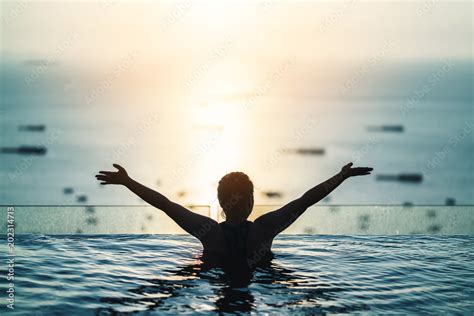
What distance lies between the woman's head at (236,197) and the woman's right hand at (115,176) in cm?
117

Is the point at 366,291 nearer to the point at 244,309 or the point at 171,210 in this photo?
the point at 244,309

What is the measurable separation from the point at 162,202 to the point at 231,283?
122 cm

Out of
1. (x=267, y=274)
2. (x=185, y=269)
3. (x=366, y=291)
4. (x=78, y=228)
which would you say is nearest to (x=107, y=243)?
(x=78, y=228)

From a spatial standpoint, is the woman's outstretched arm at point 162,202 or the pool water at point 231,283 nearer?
the pool water at point 231,283

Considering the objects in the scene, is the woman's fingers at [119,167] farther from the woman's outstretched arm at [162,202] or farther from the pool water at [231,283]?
the pool water at [231,283]

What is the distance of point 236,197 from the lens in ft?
24.1

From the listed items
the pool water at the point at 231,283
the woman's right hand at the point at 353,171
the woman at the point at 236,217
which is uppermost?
the woman's right hand at the point at 353,171

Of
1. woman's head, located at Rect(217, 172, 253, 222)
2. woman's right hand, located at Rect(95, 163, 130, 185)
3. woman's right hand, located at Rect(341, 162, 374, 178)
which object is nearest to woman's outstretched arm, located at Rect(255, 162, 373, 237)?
woman's right hand, located at Rect(341, 162, 374, 178)

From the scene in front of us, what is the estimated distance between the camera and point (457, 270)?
8.65m

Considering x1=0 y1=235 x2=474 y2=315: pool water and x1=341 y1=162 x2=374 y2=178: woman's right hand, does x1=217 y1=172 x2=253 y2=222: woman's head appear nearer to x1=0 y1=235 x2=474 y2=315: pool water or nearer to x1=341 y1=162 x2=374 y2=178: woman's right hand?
x1=0 y1=235 x2=474 y2=315: pool water

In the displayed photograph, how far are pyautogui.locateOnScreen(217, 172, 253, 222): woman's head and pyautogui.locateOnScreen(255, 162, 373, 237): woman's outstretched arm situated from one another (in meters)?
0.24

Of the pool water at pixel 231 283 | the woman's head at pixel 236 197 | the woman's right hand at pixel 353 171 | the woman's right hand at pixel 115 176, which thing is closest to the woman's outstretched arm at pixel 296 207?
the woman's right hand at pixel 353 171

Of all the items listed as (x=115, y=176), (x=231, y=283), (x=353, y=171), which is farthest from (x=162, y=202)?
(x=353, y=171)

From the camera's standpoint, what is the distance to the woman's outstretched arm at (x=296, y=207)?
711 cm
